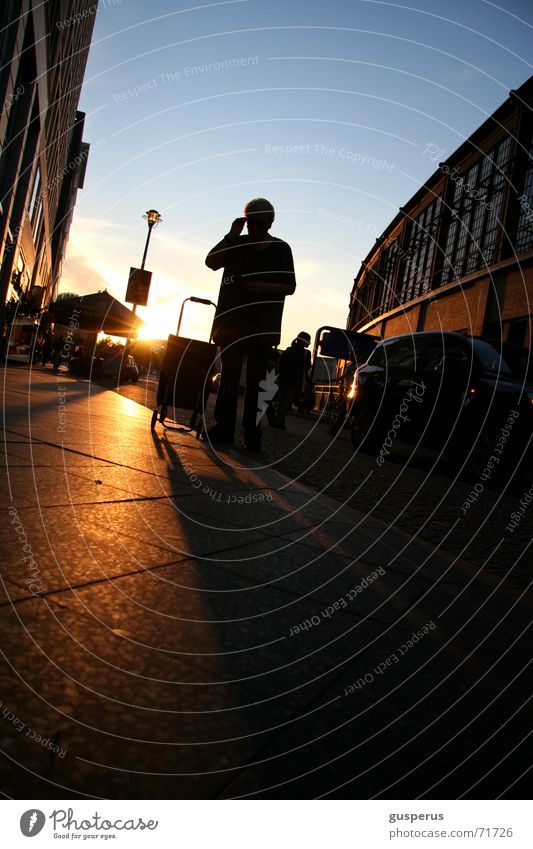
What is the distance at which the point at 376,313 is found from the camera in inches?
1430

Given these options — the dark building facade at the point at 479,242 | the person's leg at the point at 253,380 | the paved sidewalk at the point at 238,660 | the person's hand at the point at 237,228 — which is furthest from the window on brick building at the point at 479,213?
the paved sidewalk at the point at 238,660

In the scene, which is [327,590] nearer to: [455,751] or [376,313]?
[455,751]

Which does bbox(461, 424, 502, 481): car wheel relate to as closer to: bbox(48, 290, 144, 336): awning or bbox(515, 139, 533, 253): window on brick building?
bbox(48, 290, 144, 336): awning

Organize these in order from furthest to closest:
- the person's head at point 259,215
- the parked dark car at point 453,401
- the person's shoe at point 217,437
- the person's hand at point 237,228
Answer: the parked dark car at point 453,401 < the person's shoe at point 217,437 < the person's hand at point 237,228 < the person's head at point 259,215

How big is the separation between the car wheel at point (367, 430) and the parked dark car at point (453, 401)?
0.06ft

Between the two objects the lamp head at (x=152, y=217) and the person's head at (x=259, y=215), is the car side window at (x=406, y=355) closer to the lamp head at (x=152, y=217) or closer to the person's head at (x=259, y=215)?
the person's head at (x=259, y=215)

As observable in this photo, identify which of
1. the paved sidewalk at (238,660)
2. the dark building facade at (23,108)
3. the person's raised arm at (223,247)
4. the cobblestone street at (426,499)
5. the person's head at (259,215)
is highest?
→ the dark building facade at (23,108)

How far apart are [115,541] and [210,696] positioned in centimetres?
102

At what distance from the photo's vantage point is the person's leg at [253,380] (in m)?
6.03

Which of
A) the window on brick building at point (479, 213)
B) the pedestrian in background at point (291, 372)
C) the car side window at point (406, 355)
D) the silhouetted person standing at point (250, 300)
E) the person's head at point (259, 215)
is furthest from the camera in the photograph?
the window on brick building at point (479, 213)

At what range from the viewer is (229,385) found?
6109mm

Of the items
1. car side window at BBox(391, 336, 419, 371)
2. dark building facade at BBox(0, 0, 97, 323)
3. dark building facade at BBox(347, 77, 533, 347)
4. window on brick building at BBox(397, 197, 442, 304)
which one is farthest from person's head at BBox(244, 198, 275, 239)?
window on brick building at BBox(397, 197, 442, 304)
